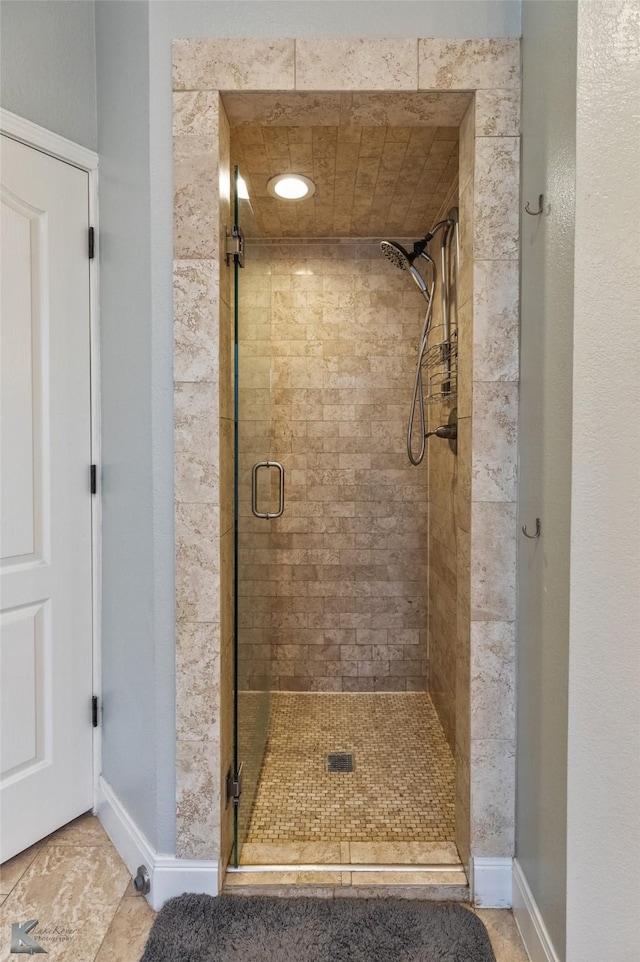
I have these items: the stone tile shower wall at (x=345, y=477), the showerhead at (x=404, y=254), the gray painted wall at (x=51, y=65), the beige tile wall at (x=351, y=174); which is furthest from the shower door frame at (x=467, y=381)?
the stone tile shower wall at (x=345, y=477)

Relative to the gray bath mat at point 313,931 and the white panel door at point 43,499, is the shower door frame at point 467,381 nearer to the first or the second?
the gray bath mat at point 313,931

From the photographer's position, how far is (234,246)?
5.28ft

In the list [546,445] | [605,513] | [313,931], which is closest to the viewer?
[605,513]

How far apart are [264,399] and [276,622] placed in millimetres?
1266

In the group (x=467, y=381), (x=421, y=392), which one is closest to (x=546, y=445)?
(x=467, y=381)

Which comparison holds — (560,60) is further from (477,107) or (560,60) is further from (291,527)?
(291,527)

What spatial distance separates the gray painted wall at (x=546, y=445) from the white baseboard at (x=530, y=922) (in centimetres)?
3

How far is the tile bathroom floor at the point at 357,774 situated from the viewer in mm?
1859

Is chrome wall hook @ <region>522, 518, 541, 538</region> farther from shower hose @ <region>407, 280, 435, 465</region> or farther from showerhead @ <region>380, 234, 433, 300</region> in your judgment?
showerhead @ <region>380, 234, 433, 300</region>

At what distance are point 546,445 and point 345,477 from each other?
1.72m

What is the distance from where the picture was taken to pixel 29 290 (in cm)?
167

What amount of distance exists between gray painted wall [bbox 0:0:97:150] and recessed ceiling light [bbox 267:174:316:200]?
767 millimetres

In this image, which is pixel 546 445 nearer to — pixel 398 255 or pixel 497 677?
pixel 497 677

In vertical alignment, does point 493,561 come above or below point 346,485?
below
